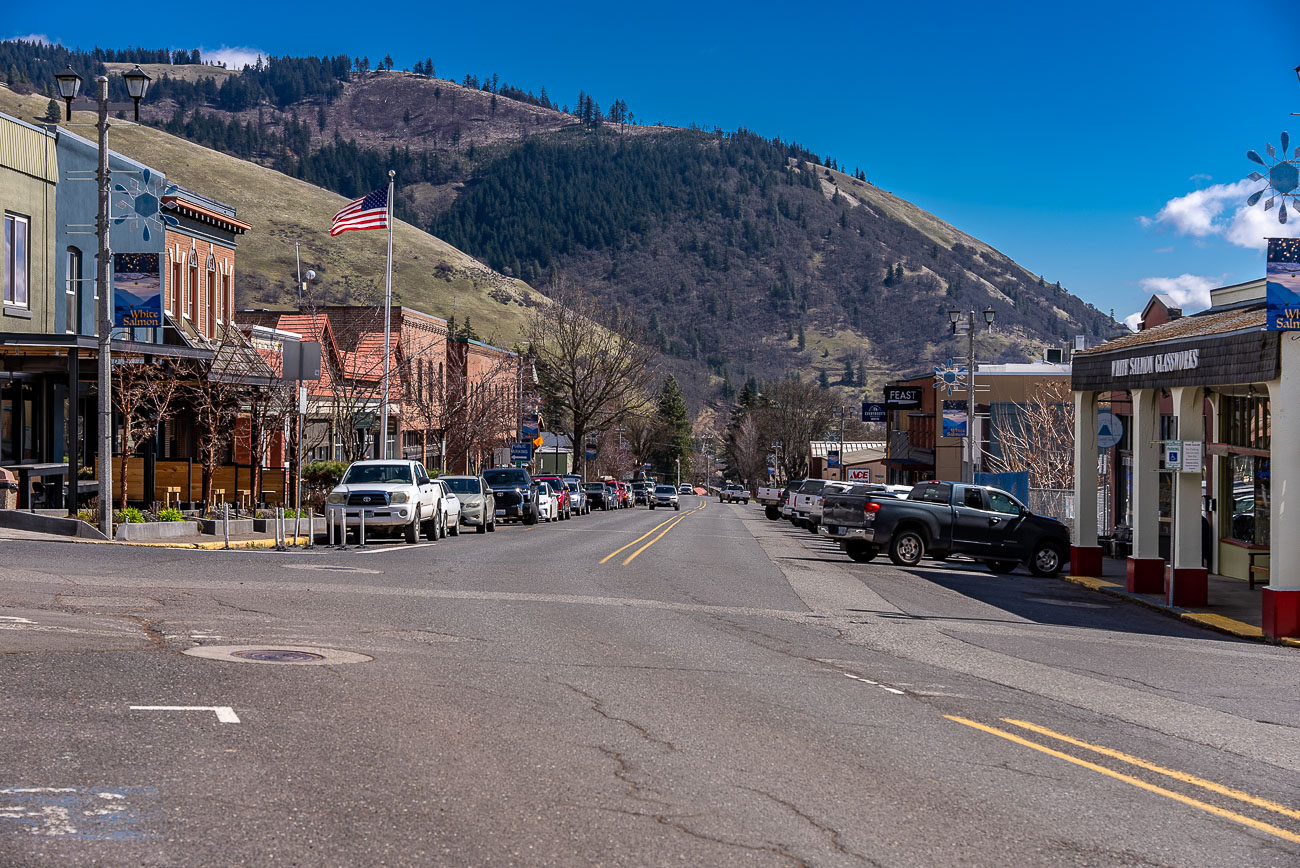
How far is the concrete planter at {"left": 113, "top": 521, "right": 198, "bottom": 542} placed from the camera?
24.4 m

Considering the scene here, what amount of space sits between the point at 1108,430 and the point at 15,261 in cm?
2462

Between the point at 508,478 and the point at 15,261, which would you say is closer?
the point at 15,261

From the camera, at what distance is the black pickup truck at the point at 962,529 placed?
27.0m

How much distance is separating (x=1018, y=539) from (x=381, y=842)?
23106 mm

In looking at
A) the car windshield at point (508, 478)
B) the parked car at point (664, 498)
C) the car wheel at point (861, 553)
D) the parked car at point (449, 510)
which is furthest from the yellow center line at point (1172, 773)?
the parked car at point (664, 498)

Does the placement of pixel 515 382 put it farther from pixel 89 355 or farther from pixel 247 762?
pixel 247 762

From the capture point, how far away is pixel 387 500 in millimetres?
27766

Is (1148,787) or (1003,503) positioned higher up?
(1003,503)

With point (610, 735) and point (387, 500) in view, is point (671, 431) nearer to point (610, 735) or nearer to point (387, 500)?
point (387, 500)

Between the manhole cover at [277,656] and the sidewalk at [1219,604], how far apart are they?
12.1 m

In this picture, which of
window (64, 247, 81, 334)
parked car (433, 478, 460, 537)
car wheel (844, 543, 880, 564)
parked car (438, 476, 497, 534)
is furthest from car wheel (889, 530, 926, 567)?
window (64, 247, 81, 334)

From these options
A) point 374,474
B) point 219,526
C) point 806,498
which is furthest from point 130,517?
point 806,498

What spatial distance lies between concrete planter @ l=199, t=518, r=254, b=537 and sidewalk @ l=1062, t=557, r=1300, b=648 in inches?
697

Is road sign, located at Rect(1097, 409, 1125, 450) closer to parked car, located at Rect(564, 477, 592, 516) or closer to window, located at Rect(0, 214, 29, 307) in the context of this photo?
window, located at Rect(0, 214, 29, 307)
